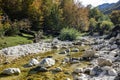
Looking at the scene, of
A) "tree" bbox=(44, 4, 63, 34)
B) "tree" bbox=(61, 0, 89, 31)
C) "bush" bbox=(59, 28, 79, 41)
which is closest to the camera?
"bush" bbox=(59, 28, 79, 41)

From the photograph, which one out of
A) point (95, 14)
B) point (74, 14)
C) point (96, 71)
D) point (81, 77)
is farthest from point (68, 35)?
point (95, 14)

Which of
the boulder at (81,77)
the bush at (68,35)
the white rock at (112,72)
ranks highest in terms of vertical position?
the white rock at (112,72)

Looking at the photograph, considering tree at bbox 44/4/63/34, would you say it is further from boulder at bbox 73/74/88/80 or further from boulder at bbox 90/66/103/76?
boulder at bbox 73/74/88/80

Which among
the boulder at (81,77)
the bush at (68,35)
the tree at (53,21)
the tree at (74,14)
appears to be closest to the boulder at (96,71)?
the boulder at (81,77)

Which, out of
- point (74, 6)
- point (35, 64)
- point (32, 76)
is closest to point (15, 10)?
point (74, 6)

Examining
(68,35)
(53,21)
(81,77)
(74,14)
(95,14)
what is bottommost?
(68,35)

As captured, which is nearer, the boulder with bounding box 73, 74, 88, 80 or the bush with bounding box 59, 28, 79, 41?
the boulder with bounding box 73, 74, 88, 80

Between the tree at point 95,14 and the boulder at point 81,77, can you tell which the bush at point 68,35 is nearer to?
the boulder at point 81,77

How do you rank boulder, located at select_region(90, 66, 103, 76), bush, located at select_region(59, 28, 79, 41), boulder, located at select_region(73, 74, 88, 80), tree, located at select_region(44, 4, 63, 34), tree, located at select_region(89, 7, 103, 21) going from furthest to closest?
1. tree, located at select_region(89, 7, 103, 21)
2. tree, located at select_region(44, 4, 63, 34)
3. bush, located at select_region(59, 28, 79, 41)
4. boulder, located at select_region(90, 66, 103, 76)
5. boulder, located at select_region(73, 74, 88, 80)

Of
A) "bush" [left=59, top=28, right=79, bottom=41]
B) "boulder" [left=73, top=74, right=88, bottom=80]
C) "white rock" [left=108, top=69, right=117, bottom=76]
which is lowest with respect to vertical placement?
"bush" [left=59, top=28, right=79, bottom=41]

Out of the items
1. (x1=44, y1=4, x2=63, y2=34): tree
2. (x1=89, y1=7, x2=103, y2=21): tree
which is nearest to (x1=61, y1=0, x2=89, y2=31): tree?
(x1=44, y1=4, x2=63, y2=34): tree

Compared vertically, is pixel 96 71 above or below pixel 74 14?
below

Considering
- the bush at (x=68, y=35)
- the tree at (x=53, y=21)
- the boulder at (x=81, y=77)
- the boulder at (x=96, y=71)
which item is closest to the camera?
the boulder at (x=81, y=77)

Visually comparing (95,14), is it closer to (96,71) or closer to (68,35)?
(68,35)
